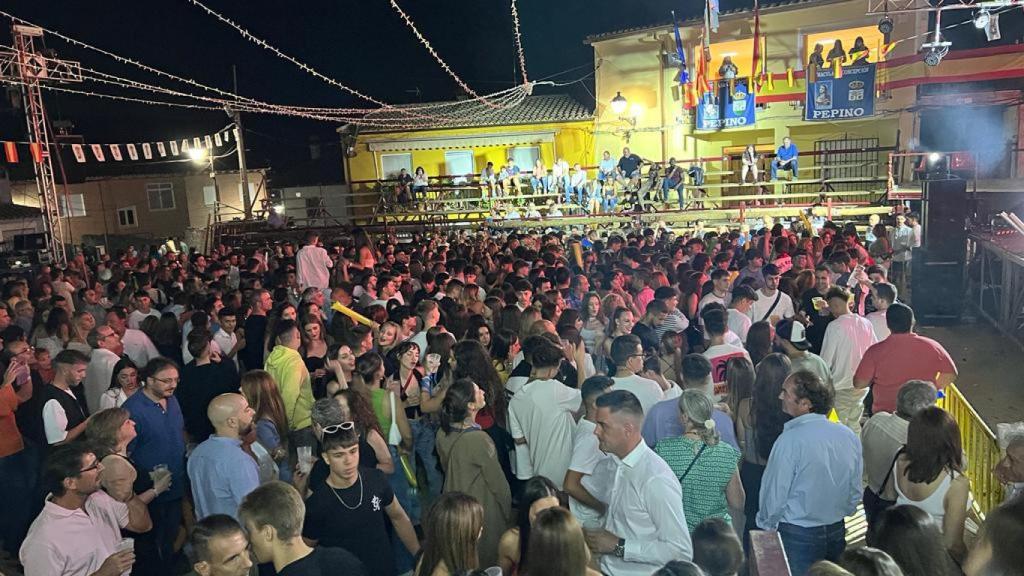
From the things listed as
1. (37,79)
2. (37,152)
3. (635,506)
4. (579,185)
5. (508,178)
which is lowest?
(635,506)

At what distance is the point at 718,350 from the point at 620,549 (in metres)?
2.34

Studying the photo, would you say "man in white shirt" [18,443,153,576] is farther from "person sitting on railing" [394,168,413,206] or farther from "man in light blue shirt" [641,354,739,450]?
"person sitting on railing" [394,168,413,206]

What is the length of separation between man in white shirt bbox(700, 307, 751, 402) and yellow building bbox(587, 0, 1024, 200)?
46.0ft

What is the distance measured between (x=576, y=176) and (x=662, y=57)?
5.28 metres

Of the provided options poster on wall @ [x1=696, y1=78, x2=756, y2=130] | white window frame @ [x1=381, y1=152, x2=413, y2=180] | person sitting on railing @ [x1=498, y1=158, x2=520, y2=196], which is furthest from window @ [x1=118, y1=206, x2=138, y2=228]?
poster on wall @ [x1=696, y1=78, x2=756, y2=130]

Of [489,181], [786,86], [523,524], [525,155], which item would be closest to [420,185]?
[489,181]

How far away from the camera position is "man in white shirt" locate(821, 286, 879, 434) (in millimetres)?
5910

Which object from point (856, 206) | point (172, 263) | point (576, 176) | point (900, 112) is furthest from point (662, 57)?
point (172, 263)

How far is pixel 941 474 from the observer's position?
3.48m

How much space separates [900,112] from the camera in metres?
19.7

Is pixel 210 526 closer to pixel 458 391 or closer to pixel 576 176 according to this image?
pixel 458 391

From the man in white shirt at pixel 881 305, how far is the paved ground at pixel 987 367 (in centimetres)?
216

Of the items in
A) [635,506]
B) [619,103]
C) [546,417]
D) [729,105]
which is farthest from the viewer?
[619,103]

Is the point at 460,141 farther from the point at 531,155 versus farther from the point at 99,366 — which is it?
the point at 99,366
